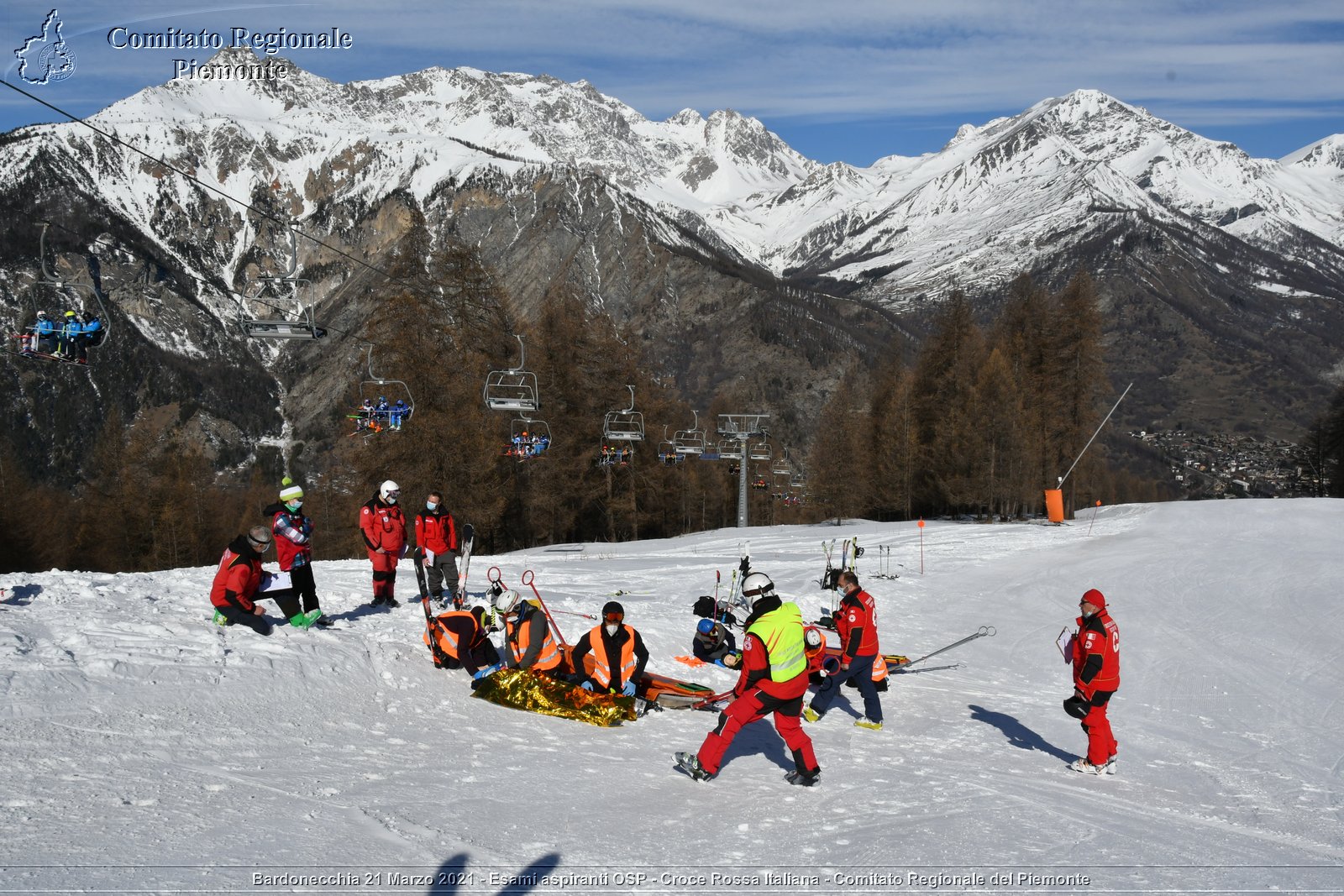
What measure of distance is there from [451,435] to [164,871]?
79.5 ft

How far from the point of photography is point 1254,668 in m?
14.4

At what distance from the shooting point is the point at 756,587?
8.00 m

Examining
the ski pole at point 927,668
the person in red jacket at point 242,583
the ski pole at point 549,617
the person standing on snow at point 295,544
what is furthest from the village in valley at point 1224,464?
the person in red jacket at point 242,583

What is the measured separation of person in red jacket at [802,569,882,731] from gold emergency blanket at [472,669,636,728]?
233cm

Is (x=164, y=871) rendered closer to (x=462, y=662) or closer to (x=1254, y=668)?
(x=462, y=662)

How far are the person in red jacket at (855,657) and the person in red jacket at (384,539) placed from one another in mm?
6375

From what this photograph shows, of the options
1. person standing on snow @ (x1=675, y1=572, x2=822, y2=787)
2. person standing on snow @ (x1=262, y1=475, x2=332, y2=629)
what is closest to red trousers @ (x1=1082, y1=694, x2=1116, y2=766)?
person standing on snow @ (x1=675, y1=572, x2=822, y2=787)

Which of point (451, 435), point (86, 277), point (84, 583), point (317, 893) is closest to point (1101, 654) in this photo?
point (317, 893)

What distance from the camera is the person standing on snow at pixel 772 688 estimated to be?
746 cm

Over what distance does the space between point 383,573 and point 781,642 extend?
750 centimetres

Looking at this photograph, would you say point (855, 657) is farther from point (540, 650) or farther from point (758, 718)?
point (540, 650)

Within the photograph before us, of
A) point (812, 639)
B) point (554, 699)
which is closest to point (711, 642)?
point (812, 639)

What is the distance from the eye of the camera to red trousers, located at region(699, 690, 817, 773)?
7.52m

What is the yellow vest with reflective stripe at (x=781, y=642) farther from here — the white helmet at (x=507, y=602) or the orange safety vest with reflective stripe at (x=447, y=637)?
the orange safety vest with reflective stripe at (x=447, y=637)
